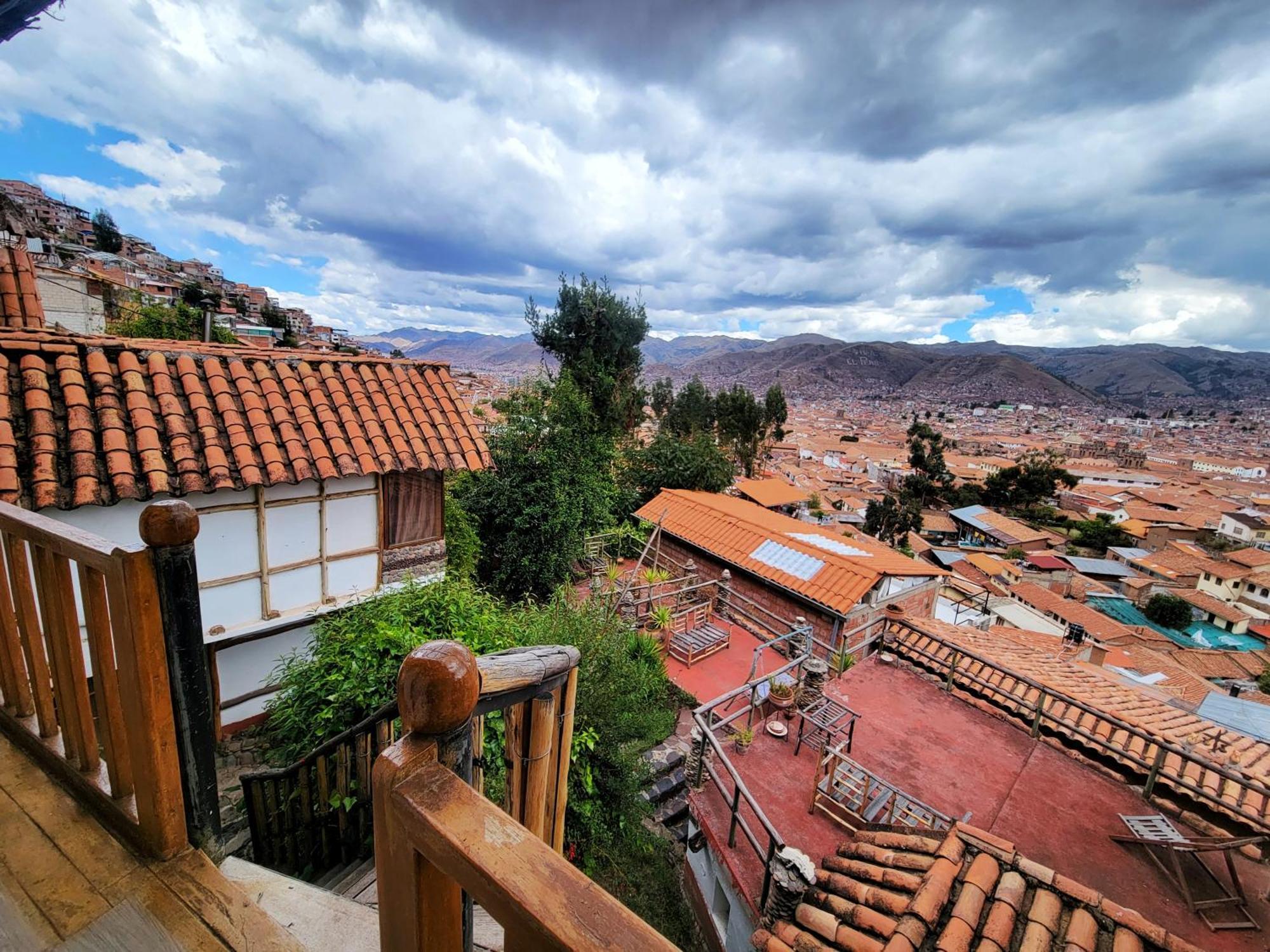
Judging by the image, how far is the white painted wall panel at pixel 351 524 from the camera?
7070 mm

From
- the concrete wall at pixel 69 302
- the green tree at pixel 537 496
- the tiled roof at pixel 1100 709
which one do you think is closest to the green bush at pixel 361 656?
the green tree at pixel 537 496

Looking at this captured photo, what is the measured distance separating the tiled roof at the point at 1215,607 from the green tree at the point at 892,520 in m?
16.9

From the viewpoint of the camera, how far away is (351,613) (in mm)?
5758

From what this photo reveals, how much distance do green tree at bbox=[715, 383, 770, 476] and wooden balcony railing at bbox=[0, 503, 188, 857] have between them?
37113mm

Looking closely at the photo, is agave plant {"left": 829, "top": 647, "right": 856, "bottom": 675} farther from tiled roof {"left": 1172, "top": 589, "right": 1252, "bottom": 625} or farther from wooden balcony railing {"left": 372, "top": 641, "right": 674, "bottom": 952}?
tiled roof {"left": 1172, "top": 589, "right": 1252, "bottom": 625}

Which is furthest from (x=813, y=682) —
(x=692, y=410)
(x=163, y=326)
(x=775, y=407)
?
(x=775, y=407)

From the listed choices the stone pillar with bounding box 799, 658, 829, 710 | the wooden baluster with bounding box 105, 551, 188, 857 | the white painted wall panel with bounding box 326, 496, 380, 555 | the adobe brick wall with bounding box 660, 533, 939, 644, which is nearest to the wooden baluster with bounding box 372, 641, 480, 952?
the wooden baluster with bounding box 105, 551, 188, 857

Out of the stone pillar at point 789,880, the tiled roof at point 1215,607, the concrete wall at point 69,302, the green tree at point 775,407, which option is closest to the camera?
the stone pillar at point 789,880

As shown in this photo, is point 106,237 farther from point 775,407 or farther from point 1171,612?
point 1171,612

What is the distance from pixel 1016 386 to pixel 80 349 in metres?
245

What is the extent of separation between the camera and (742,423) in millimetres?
37750

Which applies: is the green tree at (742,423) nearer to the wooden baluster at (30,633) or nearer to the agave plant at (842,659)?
the agave plant at (842,659)

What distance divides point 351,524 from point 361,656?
303cm

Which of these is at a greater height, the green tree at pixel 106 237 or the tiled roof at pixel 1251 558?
the green tree at pixel 106 237
